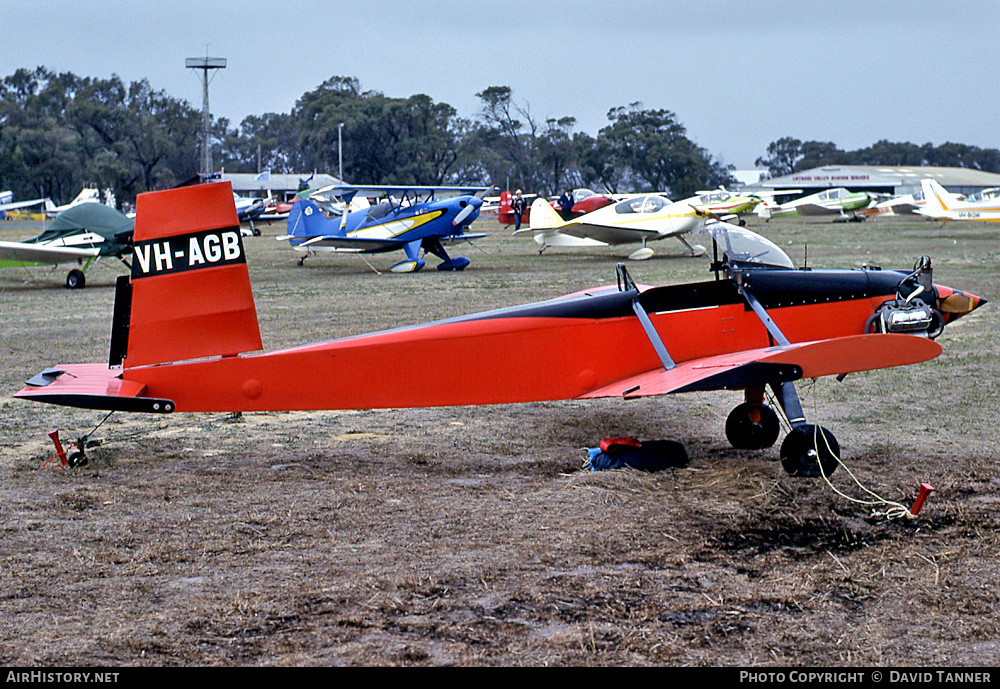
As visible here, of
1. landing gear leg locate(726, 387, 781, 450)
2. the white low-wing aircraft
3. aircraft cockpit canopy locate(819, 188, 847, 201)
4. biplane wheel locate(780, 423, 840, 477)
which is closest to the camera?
biplane wheel locate(780, 423, 840, 477)

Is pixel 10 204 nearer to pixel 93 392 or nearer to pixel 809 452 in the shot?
pixel 93 392

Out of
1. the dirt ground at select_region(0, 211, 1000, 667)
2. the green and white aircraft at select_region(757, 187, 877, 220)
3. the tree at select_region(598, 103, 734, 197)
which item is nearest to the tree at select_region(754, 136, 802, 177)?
the tree at select_region(598, 103, 734, 197)

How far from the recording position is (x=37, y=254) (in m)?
22.3

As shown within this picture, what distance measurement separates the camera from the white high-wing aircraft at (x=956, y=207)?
3503cm

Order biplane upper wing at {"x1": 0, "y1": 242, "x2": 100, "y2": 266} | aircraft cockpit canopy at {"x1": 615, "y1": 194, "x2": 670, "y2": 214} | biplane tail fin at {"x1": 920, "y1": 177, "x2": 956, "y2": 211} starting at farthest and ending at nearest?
biplane tail fin at {"x1": 920, "y1": 177, "x2": 956, "y2": 211} < aircraft cockpit canopy at {"x1": 615, "y1": 194, "x2": 670, "y2": 214} < biplane upper wing at {"x1": 0, "y1": 242, "x2": 100, "y2": 266}

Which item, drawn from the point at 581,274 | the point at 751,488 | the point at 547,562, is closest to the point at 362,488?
the point at 547,562

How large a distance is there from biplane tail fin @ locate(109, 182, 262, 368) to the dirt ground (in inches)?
38.2

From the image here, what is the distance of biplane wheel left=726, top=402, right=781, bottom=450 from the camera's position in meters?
7.51

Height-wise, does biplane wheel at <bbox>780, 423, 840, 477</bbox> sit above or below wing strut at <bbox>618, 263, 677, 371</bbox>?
below

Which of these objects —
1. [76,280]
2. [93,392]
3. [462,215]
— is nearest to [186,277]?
[93,392]

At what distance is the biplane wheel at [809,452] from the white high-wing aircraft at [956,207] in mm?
32373

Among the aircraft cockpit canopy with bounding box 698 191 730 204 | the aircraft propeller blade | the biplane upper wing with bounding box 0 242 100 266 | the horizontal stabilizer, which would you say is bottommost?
the horizontal stabilizer

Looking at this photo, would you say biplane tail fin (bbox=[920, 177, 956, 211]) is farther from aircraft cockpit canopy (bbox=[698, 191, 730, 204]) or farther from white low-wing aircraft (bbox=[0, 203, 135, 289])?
white low-wing aircraft (bbox=[0, 203, 135, 289])

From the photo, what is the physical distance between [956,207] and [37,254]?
31.0 metres
